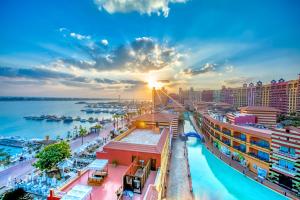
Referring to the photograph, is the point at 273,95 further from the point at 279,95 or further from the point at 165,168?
the point at 165,168

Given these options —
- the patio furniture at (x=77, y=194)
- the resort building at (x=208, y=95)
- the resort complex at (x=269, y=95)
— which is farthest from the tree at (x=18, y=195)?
the resort building at (x=208, y=95)

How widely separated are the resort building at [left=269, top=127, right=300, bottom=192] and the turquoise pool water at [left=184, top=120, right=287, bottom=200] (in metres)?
2.08

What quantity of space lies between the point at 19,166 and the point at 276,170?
34521 millimetres

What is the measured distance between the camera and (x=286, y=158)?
1883 centimetres

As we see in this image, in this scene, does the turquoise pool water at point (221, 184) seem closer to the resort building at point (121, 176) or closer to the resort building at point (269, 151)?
the resort building at point (269, 151)

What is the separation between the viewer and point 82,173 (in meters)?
12.9

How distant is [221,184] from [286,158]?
26.0 feet

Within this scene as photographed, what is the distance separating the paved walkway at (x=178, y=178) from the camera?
17.4 meters

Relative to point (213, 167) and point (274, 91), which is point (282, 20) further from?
point (274, 91)

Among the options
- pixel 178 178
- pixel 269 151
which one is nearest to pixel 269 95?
pixel 269 151

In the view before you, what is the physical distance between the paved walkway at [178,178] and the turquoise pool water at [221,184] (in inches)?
41.6

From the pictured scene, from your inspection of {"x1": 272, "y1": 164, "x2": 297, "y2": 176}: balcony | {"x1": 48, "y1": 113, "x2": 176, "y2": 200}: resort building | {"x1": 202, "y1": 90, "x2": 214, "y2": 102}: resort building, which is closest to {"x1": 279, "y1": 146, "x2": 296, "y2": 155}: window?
{"x1": 272, "y1": 164, "x2": 297, "y2": 176}: balcony

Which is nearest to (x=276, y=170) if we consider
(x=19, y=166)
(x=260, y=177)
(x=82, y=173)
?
(x=260, y=177)

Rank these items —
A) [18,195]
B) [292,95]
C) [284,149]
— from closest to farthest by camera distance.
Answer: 1. [18,195]
2. [284,149]
3. [292,95]
